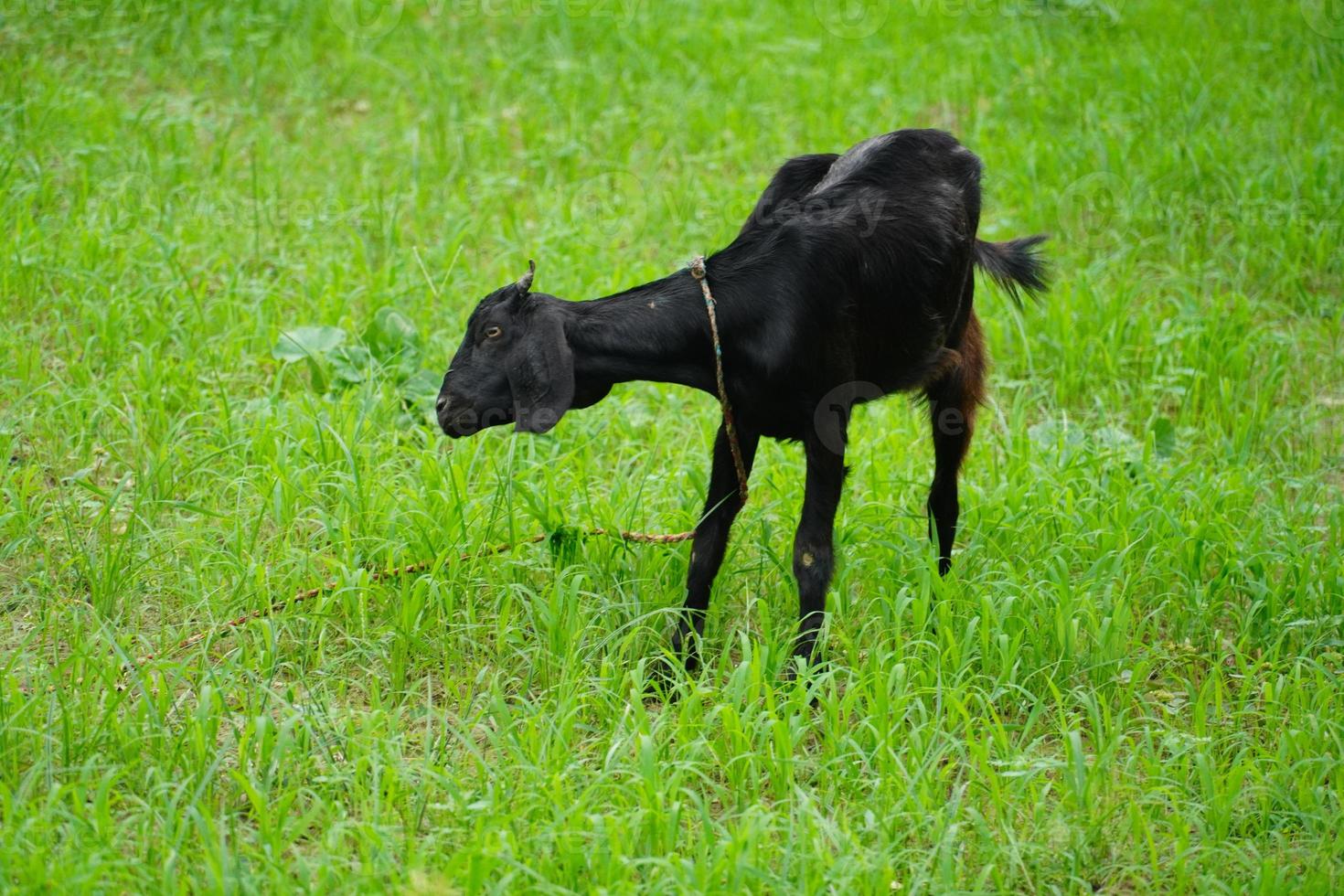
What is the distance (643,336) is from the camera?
3.90 meters

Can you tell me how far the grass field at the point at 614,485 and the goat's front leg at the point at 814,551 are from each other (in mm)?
153

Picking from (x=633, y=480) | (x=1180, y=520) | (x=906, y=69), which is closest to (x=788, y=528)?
(x=633, y=480)

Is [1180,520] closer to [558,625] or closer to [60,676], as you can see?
[558,625]

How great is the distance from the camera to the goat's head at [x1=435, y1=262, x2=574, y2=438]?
3.78 m

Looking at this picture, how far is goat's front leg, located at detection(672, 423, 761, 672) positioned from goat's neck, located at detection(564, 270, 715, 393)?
396 millimetres

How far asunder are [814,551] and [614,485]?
1199 mm

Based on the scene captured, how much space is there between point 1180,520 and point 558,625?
2.45 m

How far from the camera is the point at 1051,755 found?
154 inches

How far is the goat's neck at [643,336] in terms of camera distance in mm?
3889
